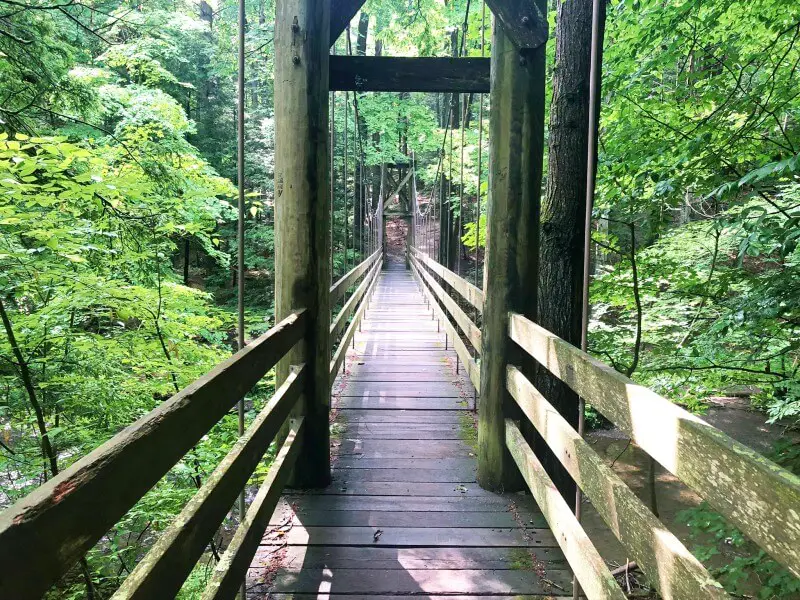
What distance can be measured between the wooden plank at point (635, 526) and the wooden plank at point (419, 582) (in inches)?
20.7

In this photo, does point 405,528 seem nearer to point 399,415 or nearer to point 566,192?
point 399,415

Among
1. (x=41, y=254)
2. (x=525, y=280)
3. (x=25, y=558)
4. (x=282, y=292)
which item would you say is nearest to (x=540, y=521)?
(x=525, y=280)

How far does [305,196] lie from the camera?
7.70 ft

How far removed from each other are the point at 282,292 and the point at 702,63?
3101 millimetres

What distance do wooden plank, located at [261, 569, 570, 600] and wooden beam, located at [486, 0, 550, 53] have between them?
6.69 ft

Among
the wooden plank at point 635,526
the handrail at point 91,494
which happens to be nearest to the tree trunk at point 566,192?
the wooden plank at point 635,526

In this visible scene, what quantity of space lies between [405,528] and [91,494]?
1675 mm

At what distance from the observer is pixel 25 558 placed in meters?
0.55

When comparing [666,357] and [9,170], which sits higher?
[9,170]

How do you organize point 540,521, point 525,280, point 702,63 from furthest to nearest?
point 702,63 < point 525,280 < point 540,521

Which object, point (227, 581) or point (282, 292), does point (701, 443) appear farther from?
point (282, 292)

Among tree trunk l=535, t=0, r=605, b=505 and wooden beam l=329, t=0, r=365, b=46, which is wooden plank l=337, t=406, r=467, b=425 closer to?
tree trunk l=535, t=0, r=605, b=505

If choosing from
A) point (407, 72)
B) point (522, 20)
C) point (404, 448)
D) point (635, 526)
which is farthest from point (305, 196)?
point (635, 526)

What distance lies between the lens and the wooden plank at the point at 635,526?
85 centimetres
